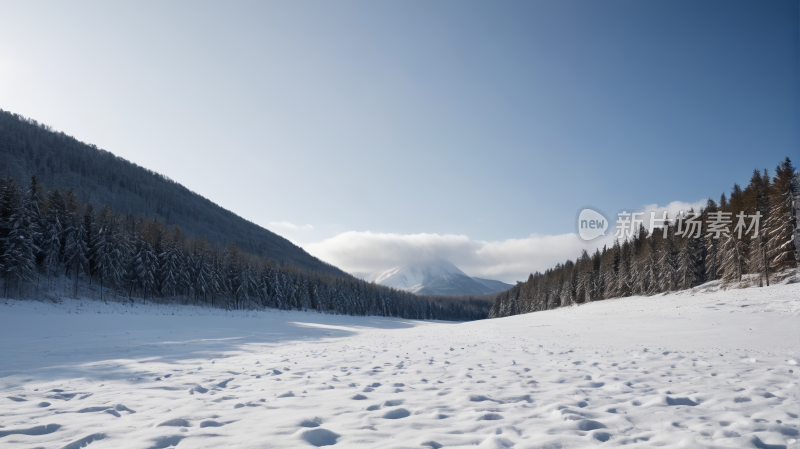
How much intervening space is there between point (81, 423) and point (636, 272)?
6773cm

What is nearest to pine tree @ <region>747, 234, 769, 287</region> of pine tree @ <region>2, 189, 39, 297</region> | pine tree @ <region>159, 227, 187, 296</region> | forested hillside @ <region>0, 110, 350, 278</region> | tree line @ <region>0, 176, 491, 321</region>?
pine tree @ <region>2, 189, 39, 297</region>

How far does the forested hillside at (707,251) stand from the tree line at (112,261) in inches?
2625

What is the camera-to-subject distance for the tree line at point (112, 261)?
32.4 metres

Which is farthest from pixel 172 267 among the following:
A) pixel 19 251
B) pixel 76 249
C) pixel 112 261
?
pixel 19 251

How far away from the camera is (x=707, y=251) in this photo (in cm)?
4556

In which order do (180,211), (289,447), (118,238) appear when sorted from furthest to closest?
(180,211)
(118,238)
(289,447)

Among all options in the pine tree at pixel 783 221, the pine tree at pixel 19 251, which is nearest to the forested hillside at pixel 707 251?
the pine tree at pixel 783 221

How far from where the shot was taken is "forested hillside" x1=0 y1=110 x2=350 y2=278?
364 feet

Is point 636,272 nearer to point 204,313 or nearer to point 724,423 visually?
point 724,423

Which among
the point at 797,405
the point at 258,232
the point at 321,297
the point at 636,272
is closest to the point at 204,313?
the point at 321,297

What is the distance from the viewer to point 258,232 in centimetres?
18675

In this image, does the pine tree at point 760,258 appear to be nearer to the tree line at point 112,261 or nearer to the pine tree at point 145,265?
the tree line at point 112,261

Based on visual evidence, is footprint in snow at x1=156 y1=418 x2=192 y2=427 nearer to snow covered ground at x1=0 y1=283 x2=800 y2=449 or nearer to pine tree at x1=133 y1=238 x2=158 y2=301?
snow covered ground at x1=0 y1=283 x2=800 y2=449

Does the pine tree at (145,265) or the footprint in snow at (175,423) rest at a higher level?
the pine tree at (145,265)
